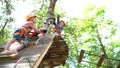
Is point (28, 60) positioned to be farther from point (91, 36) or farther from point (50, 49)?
point (91, 36)

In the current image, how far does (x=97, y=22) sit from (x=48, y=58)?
2174 cm

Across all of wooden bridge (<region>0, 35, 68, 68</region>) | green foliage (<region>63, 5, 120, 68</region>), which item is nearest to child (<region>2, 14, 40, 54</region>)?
wooden bridge (<region>0, 35, 68, 68</region>)

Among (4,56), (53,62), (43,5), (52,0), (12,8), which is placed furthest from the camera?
(43,5)

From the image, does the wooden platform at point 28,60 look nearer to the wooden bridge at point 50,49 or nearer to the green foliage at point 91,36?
the wooden bridge at point 50,49

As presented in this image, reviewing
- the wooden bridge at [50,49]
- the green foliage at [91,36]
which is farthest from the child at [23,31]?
the green foliage at [91,36]

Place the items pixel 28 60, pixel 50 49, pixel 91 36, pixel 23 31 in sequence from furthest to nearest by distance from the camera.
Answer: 1. pixel 91 36
2. pixel 50 49
3. pixel 23 31
4. pixel 28 60

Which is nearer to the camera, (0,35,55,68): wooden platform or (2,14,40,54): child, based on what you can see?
(0,35,55,68): wooden platform

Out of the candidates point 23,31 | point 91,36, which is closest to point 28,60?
point 23,31

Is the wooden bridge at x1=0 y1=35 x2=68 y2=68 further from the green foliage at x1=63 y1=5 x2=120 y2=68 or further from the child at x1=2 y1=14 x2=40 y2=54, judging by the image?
the green foliage at x1=63 y1=5 x2=120 y2=68

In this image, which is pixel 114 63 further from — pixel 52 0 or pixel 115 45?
pixel 52 0

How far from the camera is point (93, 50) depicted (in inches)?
1229

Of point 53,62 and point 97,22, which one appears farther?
point 97,22

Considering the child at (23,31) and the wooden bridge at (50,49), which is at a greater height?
the child at (23,31)

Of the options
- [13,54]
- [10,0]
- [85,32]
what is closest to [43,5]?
[10,0]
